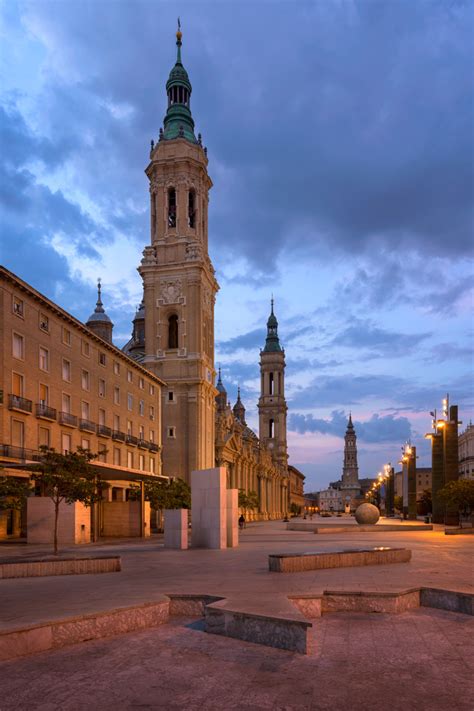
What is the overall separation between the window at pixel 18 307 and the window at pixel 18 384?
3810 millimetres

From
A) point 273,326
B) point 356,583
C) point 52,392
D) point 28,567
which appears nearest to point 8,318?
point 52,392

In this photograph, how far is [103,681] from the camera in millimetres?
8594

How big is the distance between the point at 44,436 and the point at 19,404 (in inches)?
176

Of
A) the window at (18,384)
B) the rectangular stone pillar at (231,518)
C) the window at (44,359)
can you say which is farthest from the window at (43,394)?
the rectangular stone pillar at (231,518)

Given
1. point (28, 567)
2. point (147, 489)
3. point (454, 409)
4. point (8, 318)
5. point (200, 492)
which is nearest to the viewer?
point (28, 567)

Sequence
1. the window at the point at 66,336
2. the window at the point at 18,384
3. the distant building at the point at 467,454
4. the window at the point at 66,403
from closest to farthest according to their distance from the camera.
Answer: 1. the window at the point at 18,384
2. the window at the point at 66,403
3. the window at the point at 66,336
4. the distant building at the point at 467,454

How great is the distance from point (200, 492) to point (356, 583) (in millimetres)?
15572

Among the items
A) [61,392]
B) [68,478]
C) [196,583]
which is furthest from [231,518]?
[61,392]

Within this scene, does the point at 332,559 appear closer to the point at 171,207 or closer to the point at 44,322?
the point at 44,322

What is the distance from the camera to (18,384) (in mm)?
42562

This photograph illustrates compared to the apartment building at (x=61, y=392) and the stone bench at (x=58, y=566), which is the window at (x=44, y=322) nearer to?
the apartment building at (x=61, y=392)

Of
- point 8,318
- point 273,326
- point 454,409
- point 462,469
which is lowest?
point 462,469

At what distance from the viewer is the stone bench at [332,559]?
61.1 ft

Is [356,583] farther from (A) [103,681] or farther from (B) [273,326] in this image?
(B) [273,326]
